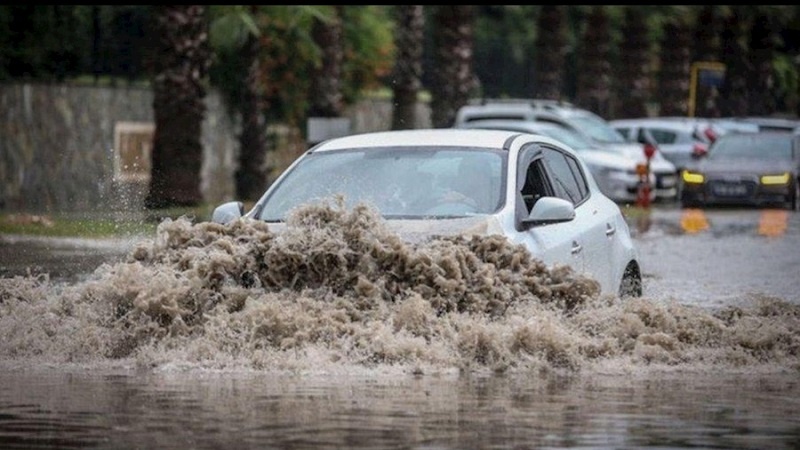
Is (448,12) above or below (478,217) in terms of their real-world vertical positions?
above

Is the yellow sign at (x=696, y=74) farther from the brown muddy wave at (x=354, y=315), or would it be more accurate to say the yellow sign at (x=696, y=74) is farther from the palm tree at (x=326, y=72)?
the brown muddy wave at (x=354, y=315)

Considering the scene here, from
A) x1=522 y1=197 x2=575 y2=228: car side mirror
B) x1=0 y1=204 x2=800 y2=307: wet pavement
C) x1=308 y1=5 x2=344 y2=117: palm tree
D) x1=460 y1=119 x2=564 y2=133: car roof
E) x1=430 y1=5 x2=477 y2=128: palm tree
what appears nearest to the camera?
x1=522 y1=197 x2=575 y2=228: car side mirror

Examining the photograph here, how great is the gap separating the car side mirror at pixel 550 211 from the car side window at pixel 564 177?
3.47ft

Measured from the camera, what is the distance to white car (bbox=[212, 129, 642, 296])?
1342cm

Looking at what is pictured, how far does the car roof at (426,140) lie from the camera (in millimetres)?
14344

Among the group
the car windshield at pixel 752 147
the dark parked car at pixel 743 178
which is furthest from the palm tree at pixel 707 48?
the dark parked car at pixel 743 178

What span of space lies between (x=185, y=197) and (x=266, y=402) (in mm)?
20793

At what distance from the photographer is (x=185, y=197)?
103 ft

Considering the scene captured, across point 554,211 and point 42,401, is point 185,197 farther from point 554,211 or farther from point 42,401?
point 42,401

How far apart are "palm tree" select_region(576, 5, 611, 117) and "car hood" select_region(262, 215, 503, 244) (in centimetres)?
4407

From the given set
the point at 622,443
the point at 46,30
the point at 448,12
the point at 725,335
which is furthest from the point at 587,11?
the point at 622,443

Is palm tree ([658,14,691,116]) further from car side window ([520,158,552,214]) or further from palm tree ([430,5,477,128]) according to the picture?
car side window ([520,158,552,214])

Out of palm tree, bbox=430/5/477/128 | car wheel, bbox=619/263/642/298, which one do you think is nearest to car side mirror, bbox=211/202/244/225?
car wheel, bbox=619/263/642/298

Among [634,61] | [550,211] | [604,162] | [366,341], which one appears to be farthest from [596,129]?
[366,341]
